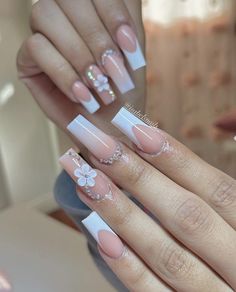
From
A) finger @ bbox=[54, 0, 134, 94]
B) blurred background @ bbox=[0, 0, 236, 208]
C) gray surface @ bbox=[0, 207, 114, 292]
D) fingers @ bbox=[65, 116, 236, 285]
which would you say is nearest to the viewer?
fingers @ bbox=[65, 116, 236, 285]

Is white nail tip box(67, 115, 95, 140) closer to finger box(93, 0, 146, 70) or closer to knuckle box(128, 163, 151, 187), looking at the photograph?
knuckle box(128, 163, 151, 187)

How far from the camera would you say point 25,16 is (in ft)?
5.83

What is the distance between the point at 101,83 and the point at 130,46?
54mm

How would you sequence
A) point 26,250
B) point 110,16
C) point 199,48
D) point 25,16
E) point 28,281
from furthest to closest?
point 199,48
point 25,16
point 26,250
point 28,281
point 110,16

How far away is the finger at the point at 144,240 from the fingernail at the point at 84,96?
15 centimetres

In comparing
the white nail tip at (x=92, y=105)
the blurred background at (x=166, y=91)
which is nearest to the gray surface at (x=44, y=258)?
the white nail tip at (x=92, y=105)

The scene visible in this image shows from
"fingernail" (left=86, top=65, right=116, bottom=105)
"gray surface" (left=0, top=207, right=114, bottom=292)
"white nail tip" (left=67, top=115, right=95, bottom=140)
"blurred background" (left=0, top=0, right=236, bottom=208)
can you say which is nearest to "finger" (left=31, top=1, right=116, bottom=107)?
"fingernail" (left=86, top=65, right=116, bottom=105)

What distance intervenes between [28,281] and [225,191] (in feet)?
1.34

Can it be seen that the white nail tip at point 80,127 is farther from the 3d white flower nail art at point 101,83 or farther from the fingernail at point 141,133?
the 3d white flower nail art at point 101,83

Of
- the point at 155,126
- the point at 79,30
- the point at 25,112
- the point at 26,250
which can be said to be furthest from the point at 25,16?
the point at 155,126

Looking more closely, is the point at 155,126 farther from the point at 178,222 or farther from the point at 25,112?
the point at 25,112

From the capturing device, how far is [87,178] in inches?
17.8

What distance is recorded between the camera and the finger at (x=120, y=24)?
22.3 inches

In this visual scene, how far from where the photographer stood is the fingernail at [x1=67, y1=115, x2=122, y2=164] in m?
0.44
